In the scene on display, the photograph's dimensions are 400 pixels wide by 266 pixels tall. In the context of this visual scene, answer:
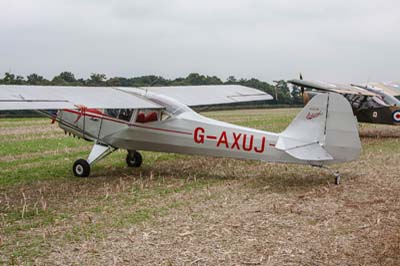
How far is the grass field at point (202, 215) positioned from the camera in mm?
4469

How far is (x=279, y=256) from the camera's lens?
173 inches

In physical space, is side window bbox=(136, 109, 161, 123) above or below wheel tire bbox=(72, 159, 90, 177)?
above

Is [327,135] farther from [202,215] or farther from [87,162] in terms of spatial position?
[87,162]

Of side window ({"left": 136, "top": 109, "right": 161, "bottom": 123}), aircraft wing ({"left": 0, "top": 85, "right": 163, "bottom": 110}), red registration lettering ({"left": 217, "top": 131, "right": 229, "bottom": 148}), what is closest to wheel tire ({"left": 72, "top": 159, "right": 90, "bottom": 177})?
side window ({"left": 136, "top": 109, "right": 161, "bottom": 123})

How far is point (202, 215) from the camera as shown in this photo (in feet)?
19.4

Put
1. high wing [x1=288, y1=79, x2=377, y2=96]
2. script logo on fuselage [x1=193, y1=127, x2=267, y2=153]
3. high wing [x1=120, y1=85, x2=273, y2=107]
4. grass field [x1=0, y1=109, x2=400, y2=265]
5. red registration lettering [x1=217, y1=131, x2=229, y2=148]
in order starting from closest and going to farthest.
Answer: grass field [x1=0, y1=109, x2=400, y2=265] < script logo on fuselage [x1=193, y1=127, x2=267, y2=153] < red registration lettering [x1=217, y1=131, x2=229, y2=148] < high wing [x1=120, y1=85, x2=273, y2=107] < high wing [x1=288, y1=79, x2=377, y2=96]

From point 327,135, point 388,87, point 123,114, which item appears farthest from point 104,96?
point 388,87

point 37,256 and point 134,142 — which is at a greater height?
point 134,142

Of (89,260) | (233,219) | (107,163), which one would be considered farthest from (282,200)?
(107,163)

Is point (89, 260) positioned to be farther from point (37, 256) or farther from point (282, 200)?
point (282, 200)

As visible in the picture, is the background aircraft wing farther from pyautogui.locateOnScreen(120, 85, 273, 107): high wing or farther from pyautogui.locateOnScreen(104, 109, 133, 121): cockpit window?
pyautogui.locateOnScreen(104, 109, 133, 121): cockpit window

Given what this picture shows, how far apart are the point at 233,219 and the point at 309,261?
1563 millimetres

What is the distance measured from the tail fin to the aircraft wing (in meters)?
2.87

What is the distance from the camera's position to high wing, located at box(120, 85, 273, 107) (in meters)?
11.1
